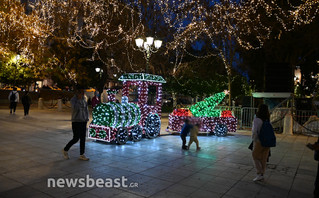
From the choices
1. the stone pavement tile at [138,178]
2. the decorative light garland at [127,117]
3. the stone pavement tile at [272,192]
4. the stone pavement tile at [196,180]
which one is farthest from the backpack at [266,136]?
the decorative light garland at [127,117]

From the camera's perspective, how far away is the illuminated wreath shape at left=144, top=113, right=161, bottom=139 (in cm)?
928

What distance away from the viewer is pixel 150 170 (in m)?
5.48

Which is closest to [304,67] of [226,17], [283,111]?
[226,17]

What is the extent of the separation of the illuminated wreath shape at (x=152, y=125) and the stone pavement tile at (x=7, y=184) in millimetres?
5166

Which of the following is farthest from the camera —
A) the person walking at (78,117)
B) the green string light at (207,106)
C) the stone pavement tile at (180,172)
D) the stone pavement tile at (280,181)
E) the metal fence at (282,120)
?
the metal fence at (282,120)

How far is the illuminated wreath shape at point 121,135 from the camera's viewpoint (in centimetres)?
795

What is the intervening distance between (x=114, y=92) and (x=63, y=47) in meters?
17.0

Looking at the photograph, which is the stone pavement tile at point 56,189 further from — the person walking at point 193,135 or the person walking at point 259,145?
the person walking at point 193,135

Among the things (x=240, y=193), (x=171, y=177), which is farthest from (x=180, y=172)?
(x=240, y=193)

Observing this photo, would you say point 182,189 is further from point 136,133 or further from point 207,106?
point 207,106

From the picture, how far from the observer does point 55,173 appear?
4992 mm

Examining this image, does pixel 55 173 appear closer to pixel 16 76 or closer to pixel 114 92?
pixel 114 92
